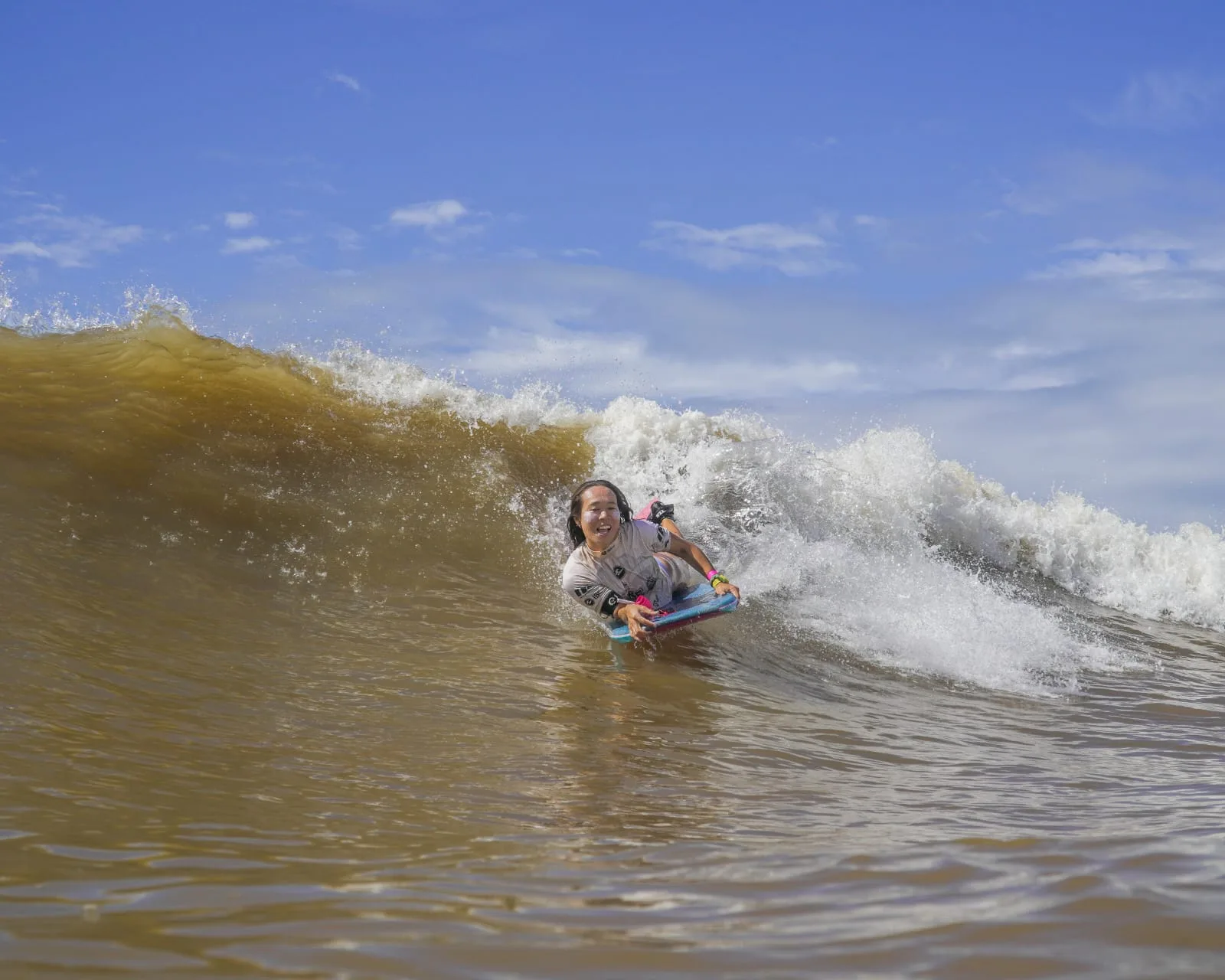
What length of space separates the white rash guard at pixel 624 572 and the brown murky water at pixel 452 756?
1.22 feet

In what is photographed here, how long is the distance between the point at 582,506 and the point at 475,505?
3.16 meters

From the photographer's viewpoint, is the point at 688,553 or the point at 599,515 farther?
the point at 688,553

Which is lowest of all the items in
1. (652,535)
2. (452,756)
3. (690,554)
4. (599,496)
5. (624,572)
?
(452,756)

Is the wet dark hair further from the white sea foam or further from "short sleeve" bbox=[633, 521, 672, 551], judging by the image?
the white sea foam

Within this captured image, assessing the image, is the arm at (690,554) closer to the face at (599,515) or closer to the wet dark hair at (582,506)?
the wet dark hair at (582,506)

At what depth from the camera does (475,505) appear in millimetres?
9914

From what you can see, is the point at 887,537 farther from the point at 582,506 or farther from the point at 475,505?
the point at 582,506

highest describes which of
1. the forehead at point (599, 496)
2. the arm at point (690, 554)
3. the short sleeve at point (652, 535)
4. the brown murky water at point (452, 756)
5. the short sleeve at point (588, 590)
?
the forehead at point (599, 496)

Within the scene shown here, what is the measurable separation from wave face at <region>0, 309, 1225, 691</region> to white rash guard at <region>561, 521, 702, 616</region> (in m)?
0.66

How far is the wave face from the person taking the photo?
788 centimetres

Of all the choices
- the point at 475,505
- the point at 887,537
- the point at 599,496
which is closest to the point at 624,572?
the point at 599,496

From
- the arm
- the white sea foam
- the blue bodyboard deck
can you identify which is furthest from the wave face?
the arm

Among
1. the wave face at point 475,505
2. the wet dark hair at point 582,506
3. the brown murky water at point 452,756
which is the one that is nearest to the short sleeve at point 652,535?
the wet dark hair at point 582,506

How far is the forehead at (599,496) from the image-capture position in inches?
271
